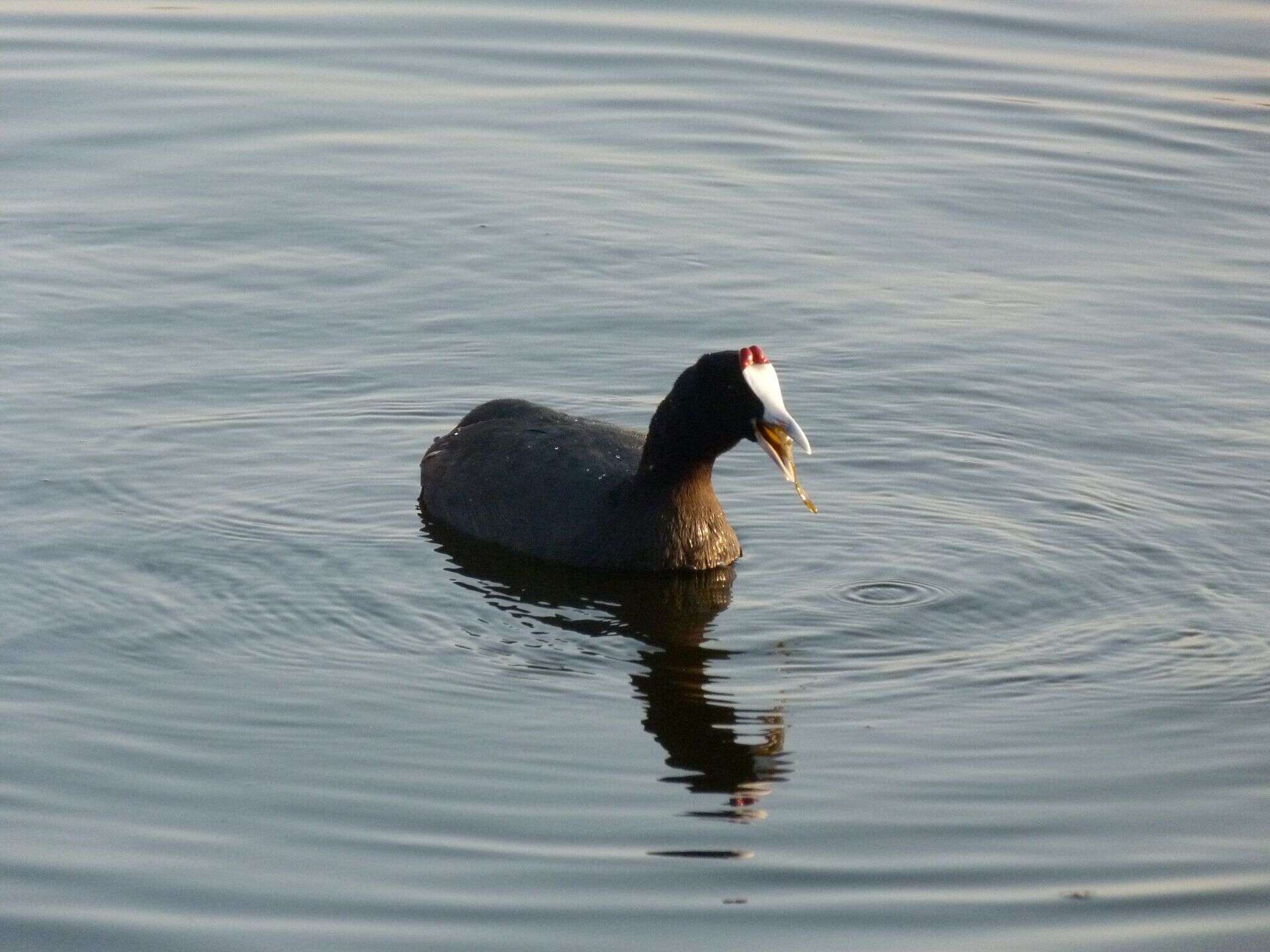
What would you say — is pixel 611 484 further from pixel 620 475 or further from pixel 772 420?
pixel 772 420

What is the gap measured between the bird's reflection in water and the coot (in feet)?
0.32

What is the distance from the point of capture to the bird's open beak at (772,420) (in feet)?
27.5

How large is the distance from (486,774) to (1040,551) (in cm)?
307

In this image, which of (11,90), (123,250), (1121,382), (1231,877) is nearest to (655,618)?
(1231,877)

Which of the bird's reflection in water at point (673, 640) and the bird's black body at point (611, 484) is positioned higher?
the bird's black body at point (611, 484)

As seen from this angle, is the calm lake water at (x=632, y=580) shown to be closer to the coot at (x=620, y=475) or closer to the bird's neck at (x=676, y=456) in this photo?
the coot at (x=620, y=475)

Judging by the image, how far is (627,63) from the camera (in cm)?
1775

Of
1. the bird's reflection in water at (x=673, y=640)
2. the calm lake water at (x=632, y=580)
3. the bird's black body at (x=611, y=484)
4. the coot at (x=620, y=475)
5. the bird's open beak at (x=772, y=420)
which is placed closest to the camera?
the calm lake water at (x=632, y=580)

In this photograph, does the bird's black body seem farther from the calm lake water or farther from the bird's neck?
the calm lake water

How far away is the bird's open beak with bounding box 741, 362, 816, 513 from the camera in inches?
330

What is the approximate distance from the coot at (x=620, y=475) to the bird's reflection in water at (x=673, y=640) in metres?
0.10

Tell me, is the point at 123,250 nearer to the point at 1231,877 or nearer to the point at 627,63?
the point at 627,63

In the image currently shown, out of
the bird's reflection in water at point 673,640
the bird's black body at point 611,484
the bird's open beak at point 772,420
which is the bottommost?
the bird's reflection in water at point 673,640

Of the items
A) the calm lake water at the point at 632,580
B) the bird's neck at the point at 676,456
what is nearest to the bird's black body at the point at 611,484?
the bird's neck at the point at 676,456
